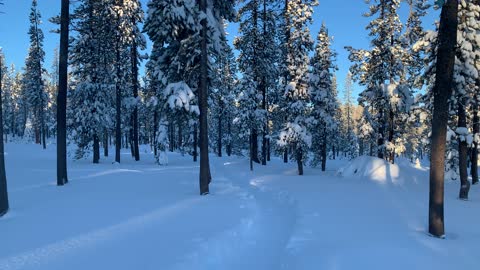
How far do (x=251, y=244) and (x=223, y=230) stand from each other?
794 mm

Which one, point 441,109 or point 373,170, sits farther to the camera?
point 373,170

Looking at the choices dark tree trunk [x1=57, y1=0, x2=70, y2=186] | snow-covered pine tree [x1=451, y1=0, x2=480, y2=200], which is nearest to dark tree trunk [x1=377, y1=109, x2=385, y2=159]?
snow-covered pine tree [x1=451, y1=0, x2=480, y2=200]

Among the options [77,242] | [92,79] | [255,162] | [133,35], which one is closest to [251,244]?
[77,242]

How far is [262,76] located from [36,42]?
33.9 m

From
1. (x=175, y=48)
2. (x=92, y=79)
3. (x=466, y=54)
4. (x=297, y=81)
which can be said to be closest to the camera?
(x=466, y=54)

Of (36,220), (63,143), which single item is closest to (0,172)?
(36,220)

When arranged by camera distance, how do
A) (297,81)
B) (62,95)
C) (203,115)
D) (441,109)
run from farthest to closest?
(297,81)
(62,95)
(203,115)
(441,109)

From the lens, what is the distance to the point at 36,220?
888cm

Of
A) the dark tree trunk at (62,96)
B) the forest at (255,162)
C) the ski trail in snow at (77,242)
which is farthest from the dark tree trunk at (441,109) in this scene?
the dark tree trunk at (62,96)

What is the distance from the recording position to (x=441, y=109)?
8.29m

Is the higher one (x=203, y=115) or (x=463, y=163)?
(x=203, y=115)

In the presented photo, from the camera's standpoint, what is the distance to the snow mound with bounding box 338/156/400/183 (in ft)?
69.5

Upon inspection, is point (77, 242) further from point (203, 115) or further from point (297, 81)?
point (297, 81)

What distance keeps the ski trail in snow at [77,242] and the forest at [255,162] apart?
0.14 feet
